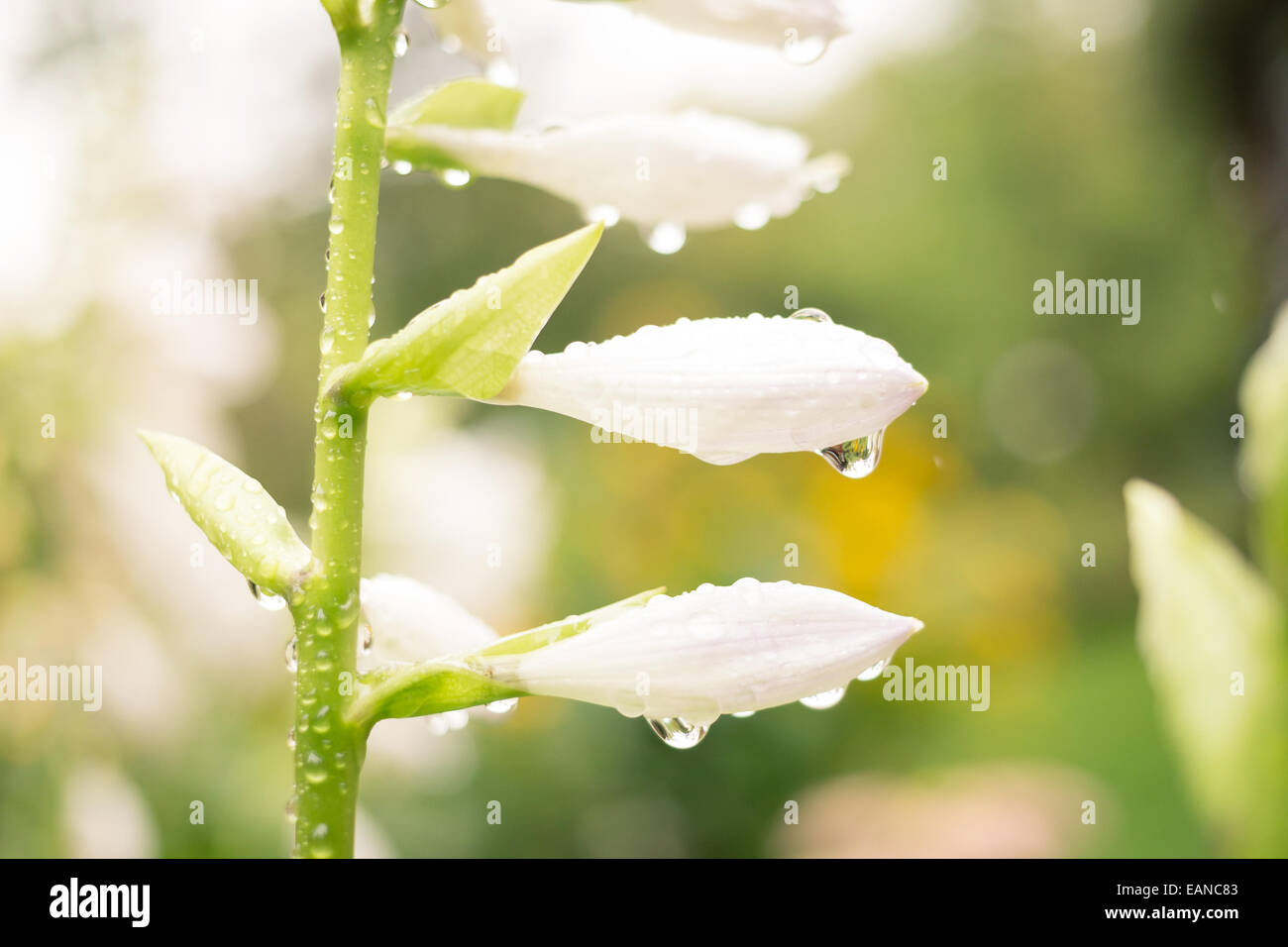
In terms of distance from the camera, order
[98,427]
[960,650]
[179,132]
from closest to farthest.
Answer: [98,427], [179,132], [960,650]

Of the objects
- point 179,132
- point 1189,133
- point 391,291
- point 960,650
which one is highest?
point 1189,133

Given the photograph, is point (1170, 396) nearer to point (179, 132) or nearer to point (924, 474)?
point (924, 474)

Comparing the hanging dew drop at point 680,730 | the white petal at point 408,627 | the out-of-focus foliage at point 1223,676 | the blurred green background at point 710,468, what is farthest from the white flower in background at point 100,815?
the out-of-focus foliage at point 1223,676

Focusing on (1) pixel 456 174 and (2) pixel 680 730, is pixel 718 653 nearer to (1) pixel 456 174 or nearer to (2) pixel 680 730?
(2) pixel 680 730

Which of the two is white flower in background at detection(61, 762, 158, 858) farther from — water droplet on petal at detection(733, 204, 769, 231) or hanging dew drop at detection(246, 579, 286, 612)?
water droplet on petal at detection(733, 204, 769, 231)

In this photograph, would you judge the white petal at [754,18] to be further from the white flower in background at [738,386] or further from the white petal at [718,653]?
the white petal at [718,653]

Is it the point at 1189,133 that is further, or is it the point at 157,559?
the point at 1189,133

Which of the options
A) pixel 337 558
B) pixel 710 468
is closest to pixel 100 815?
pixel 337 558

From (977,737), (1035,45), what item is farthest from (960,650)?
(1035,45)

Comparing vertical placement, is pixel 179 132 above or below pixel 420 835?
above
